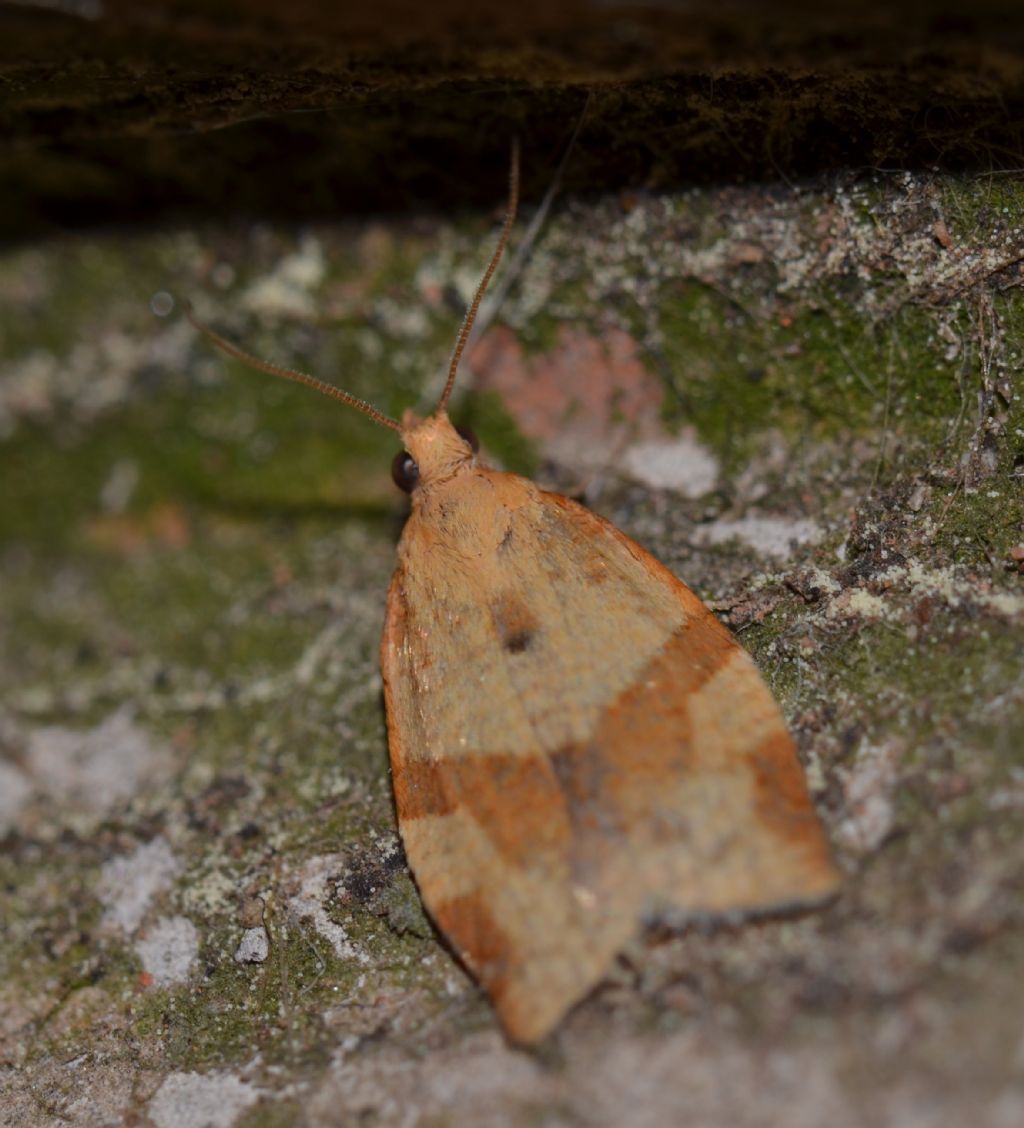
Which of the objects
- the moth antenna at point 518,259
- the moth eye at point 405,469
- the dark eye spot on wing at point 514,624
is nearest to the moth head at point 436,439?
the moth eye at point 405,469

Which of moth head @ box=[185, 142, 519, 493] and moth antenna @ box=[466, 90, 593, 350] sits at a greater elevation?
moth antenna @ box=[466, 90, 593, 350]

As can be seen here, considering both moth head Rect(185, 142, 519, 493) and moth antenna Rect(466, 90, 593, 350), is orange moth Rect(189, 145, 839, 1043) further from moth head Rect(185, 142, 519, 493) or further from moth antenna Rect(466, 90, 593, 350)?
moth antenna Rect(466, 90, 593, 350)

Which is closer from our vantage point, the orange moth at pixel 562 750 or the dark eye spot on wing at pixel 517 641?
the orange moth at pixel 562 750

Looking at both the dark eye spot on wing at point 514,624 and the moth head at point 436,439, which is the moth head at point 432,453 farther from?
the dark eye spot on wing at point 514,624

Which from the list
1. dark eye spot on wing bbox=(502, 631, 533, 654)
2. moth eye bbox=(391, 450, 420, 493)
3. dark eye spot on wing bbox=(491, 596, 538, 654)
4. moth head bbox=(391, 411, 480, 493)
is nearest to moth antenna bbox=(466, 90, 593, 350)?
moth head bbox=(391, 411, 480, 493)

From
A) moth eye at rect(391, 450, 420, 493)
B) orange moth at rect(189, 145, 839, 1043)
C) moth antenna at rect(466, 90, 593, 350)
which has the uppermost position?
moth antenna at rect(466, 90, 593, 350)

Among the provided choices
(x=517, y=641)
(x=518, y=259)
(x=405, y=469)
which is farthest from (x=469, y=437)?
(x=517, y=641)

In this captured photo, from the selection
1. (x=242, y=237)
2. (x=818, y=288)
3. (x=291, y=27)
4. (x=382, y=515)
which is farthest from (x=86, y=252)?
(x=818, y=288)
